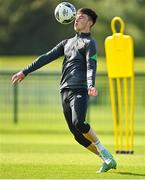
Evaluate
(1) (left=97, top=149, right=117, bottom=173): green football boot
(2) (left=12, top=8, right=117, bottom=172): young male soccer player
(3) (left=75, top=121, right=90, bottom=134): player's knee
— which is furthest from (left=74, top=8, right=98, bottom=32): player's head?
(1) (left=97, top=149, right=117, bottom=173): green football boot

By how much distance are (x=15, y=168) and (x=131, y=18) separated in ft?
110

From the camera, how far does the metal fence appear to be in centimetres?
2633

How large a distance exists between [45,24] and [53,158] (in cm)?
3402

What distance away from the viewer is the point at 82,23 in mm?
13969

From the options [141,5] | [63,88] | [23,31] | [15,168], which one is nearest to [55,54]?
[63,88]

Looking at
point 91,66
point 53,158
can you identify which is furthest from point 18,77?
point 53,158

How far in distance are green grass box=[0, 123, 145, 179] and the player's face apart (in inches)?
77.4

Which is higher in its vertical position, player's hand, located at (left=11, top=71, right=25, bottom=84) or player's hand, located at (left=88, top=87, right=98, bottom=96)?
player's hand, located at (left=11, top=71, right=25, bottom=84)

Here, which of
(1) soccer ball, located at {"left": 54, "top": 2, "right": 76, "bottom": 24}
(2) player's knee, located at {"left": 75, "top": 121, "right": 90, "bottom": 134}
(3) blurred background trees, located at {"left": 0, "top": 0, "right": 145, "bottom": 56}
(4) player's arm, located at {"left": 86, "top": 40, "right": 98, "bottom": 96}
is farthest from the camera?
(3) blurred background trees, located at {"left": 0, "top": 0, "right": 145, "bottom": 56}

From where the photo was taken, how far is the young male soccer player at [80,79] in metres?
13.6

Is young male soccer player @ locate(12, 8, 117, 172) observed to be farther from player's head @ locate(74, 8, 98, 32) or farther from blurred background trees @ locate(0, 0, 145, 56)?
blurred background trees @ locate(0, 0, 145, 56)

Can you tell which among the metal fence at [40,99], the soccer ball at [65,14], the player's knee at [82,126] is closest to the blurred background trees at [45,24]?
the metal fence at [40,99]

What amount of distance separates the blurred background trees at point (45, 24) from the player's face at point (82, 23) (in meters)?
24.6

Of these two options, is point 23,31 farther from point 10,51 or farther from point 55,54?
point 55,54
